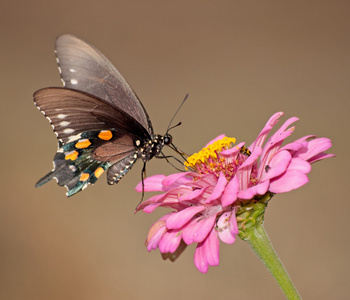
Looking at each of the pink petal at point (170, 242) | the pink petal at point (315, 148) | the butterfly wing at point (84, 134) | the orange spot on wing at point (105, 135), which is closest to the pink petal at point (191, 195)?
the pink petal at point (170, 242)

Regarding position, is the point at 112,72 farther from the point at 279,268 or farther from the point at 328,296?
the point at 328,296

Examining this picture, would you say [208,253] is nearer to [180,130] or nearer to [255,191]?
[255,191]

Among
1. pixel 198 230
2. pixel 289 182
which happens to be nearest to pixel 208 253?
pixel 198 230

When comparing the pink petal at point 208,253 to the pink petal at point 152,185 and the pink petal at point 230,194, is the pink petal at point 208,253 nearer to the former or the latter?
the pink petal at point 230,194

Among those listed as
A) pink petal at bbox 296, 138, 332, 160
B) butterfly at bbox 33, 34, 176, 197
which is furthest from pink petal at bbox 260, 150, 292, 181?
butterfly at bbox 33, 34, 176, 197

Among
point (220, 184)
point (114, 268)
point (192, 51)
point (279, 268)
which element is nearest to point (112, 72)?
point (220, 184)
